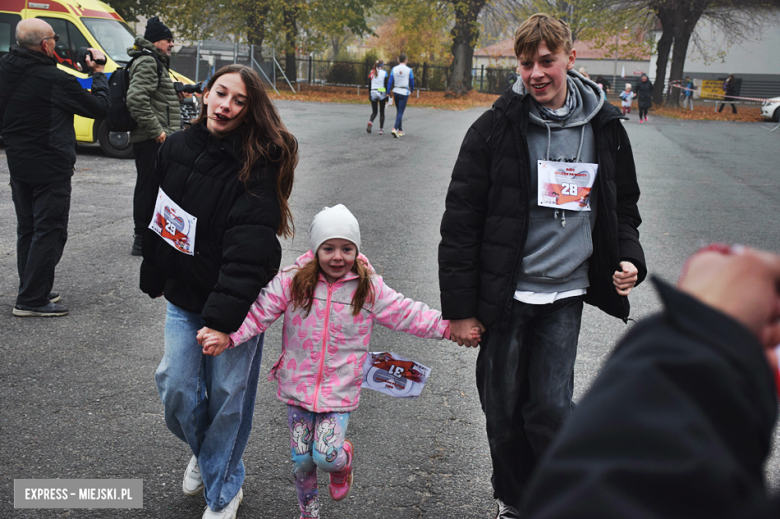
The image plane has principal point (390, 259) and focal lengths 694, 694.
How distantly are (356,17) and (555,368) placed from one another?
36.4 m

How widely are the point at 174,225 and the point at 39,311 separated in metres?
3.10

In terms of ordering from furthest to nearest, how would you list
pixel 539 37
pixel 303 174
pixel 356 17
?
pixel 356 17 → pixel 303 174 → pixel 539 37

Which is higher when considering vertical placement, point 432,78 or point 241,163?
point 432,78

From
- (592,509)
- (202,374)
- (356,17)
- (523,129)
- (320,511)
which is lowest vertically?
(320,511)

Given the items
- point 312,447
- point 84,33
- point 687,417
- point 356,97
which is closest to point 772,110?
point 356,97

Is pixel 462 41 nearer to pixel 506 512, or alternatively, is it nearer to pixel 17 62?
pixel 17 62

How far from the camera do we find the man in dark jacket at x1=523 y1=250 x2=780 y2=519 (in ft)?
2.38

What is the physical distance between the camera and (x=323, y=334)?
9.43 feet

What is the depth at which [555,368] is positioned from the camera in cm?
278

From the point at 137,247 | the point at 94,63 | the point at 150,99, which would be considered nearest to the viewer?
the point at 94,63

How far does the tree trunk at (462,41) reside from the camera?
115 ft

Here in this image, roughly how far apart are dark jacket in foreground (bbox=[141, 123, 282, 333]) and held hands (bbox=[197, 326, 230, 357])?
0.10ft

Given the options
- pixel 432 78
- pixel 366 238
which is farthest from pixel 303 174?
pixel 432 78

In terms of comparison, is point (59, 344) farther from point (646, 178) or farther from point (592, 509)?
point (646, 178)
